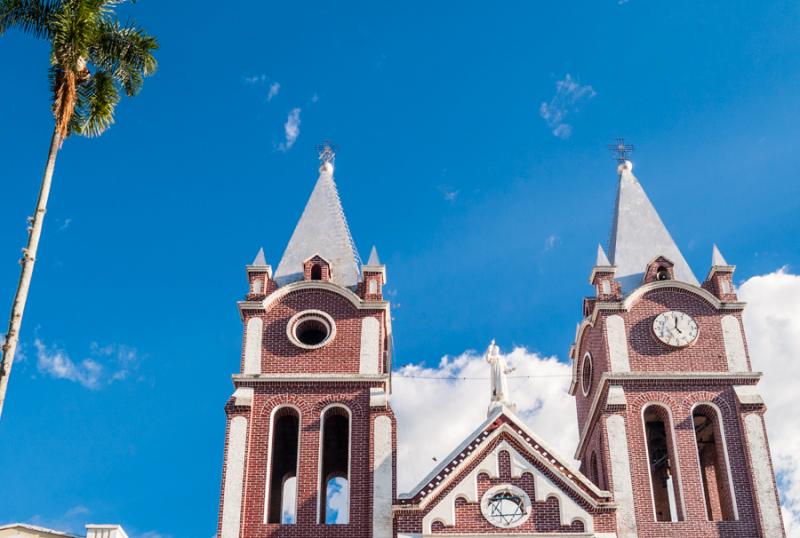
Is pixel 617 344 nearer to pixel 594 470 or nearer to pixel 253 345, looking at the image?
pixel 594 470

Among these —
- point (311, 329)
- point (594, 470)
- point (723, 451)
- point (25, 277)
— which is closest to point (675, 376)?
point (723, 451)

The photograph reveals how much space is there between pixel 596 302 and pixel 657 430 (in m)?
5.39

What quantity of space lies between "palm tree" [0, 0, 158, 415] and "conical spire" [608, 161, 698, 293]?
18.8 m

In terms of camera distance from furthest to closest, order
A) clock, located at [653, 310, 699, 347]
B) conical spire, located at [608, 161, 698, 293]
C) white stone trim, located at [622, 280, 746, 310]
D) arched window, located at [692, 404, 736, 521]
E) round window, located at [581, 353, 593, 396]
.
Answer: conical spire, located at [608, 161, 698, 293] → round window, located at [581, 353, 593, 396] → white stone trim, located at [622, 280, 746, 310] → clock, located at [653, 310, 699, 347] → arched window, located at [692, 404, 736, 521]

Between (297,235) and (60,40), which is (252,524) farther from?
(60,40)

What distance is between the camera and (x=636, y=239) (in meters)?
45.4

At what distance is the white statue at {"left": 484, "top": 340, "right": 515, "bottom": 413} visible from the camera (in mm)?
40438

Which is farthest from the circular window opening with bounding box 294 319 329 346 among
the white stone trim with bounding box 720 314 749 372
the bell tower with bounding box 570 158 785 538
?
the white stone trim with bounding box 720 314 749 372

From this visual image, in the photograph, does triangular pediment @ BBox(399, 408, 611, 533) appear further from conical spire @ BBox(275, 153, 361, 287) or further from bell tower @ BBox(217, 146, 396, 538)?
conical spire @ BBox(275, 153, 361, 287)

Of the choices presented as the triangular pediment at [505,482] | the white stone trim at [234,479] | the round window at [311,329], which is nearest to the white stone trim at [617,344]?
the triangular pediment at [505,482]

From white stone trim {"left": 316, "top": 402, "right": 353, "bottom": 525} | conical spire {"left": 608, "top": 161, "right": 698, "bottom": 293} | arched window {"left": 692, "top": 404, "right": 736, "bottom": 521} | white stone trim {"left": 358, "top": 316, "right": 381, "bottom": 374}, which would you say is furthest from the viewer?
conical spire {"left": 608, "top": 161, "right": 698, "bottom": 293}

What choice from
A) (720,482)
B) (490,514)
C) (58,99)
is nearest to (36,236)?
(58,99)

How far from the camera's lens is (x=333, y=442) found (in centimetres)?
4309

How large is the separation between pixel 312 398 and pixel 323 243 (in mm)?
6860
